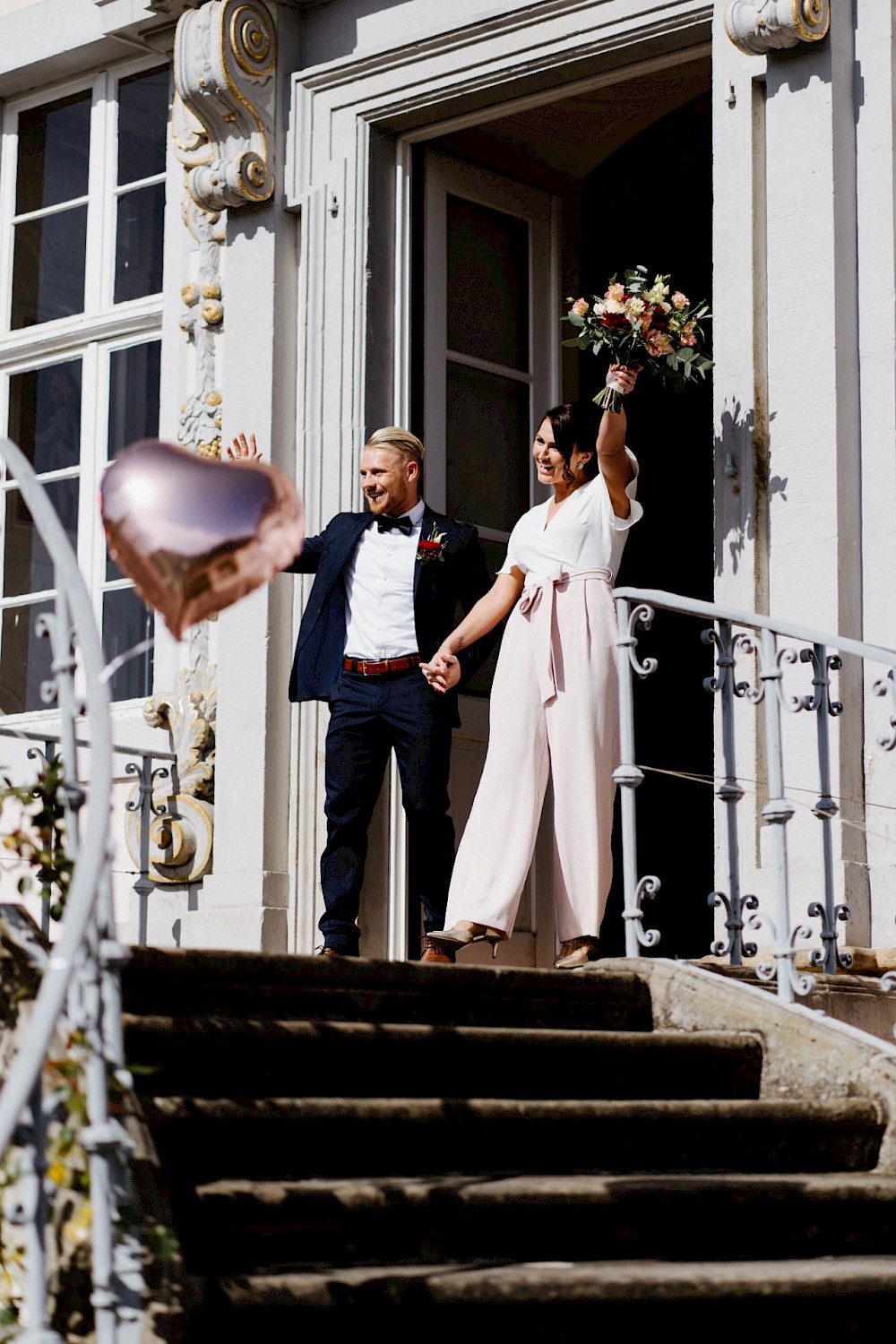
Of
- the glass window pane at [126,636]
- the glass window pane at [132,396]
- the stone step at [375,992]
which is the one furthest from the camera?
the glass window pane at [132,396]

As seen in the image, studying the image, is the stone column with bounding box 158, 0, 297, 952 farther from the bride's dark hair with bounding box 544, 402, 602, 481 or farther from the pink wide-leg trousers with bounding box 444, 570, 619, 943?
the bride's dark hair with bounding box 544, 402, 602, 481

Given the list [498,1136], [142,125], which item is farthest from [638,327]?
[142,125]

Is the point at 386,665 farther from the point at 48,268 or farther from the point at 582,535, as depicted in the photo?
the point at 48,268

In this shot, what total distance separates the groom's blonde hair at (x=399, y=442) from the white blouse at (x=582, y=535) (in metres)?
0.43

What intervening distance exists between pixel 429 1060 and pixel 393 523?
2.18 meters

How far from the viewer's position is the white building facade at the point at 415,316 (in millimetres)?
5750

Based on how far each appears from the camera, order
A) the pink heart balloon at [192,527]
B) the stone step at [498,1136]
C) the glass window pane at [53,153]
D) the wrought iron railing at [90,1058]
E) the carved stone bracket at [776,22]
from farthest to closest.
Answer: the glass window pane at [53,153] → the carved stone bracket at [776,22] → the stone step at [498,1136] → the pink heart balloon at [192,527] → the wrought iron railing at [90,1058]

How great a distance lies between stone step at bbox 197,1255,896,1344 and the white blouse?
92.7 inches

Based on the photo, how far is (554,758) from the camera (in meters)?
5.59

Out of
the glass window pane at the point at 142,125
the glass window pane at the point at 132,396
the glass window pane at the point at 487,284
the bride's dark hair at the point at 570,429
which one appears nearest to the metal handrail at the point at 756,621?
the bride's dark hair at the point at 570,429

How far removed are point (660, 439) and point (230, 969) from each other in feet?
14.9

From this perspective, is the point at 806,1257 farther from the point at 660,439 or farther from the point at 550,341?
the point at 660,439

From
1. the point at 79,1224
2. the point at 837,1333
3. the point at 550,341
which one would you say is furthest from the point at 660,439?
the point at 79,1224

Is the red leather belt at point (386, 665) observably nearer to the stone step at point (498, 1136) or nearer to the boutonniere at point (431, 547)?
the boutonniere at point (431, 547)
